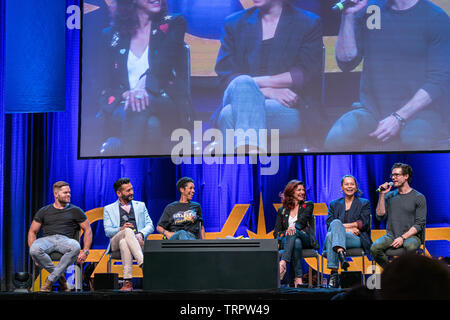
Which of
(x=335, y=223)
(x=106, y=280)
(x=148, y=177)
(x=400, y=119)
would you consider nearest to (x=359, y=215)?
(x=335, y=223)

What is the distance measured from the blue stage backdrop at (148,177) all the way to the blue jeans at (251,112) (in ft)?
1.81

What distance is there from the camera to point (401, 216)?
4.75 metres

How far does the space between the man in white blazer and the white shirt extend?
3.42 feet

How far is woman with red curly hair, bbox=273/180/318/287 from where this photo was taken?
4.61 metres

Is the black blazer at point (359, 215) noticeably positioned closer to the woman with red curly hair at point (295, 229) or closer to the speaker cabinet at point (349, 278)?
the woman with red curly hair at point (295, 229)

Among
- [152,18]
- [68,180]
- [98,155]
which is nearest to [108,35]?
[152,18]

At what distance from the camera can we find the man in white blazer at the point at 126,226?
15.4ft

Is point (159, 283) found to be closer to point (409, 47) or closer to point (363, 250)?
point (363, 250)

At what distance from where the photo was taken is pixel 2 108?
6.15m

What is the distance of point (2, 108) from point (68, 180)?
3.36 feet

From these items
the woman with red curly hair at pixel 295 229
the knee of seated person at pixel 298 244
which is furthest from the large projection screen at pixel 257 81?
the knee of seated person at pixel 298 244

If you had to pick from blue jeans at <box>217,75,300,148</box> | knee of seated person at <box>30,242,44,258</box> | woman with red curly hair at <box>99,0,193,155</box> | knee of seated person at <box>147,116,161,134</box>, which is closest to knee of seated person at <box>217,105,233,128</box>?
blue jeans at <box>217,75,300,148</box>

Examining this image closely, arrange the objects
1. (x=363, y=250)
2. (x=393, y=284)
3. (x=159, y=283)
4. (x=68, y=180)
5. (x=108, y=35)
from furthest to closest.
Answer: (x=68, y=180) < (x=108, y=35) < (x=363, y=250) < (x=159, y=283) < (x=393, y=284)

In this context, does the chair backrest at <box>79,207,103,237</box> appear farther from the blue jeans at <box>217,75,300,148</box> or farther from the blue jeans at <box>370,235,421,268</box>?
the blue jeans at <box>370,235,421,268</box>
